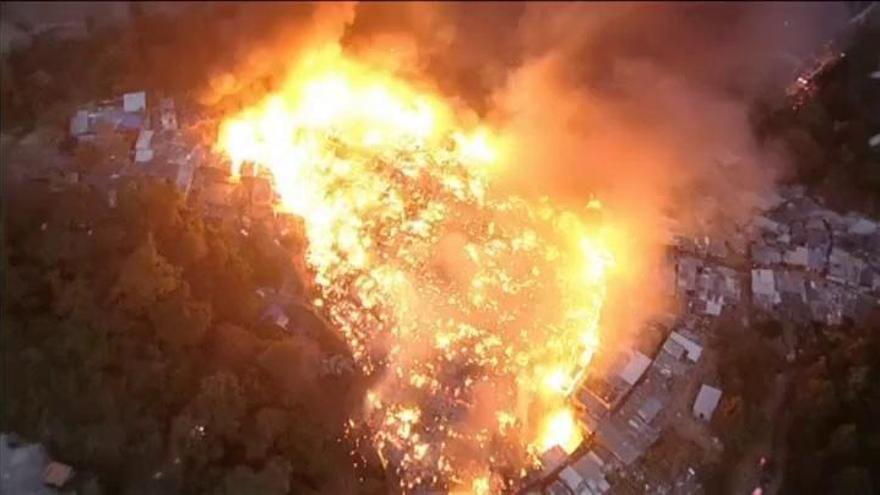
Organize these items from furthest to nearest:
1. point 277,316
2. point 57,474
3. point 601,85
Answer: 1. point 601,85
2. point 277,316
3. point 57,474

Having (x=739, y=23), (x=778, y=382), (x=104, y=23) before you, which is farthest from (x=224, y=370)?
(x=739, y=23)

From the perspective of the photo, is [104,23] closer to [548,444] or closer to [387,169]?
[387,169]

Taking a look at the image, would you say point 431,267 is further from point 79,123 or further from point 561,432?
point 79,123

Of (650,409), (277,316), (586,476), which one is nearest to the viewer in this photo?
(586,476)

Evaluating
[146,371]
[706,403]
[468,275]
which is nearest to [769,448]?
[706,403]

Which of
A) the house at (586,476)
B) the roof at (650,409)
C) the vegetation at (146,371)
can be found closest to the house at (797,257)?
the roof at (650,409)

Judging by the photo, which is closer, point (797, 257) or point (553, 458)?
point (553, 458)

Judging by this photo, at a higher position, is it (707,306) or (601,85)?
(601,85)
